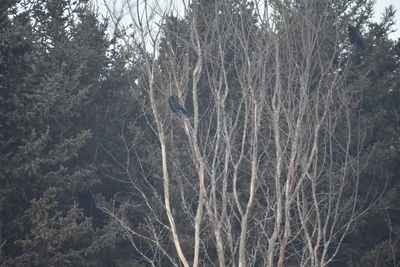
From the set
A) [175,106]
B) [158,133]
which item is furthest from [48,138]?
[175,106]

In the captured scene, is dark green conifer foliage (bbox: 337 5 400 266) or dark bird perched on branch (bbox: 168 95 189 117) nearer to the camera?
dark bird perched on branch (bbox: 168 95 189 117)

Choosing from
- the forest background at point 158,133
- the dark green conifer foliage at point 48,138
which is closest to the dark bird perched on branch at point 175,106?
the forest background at point 158,133

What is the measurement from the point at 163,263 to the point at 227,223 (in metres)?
5.98

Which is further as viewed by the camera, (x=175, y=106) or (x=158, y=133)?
(x=158, y=133)

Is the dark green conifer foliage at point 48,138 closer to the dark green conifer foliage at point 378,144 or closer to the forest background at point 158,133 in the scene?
the forest background at point 158,133

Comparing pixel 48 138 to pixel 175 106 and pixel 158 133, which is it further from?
pixel 175 106

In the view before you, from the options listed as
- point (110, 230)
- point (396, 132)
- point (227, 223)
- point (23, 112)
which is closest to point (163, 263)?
point (110, 230)

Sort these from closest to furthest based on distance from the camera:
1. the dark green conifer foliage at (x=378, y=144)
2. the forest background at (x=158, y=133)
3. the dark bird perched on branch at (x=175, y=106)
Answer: the dark bird perched on branch at (x=175, y=106) < the forest background at (x=158, y=133) < the dark green conifer foliage at (x=378, y=144)

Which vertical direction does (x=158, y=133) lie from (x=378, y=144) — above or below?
above

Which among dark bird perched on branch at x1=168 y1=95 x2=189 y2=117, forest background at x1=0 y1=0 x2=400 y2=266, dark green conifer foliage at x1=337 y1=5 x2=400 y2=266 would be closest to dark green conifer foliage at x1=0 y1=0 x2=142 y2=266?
forest background at x1=0 y1=0 x2=400 y2=266

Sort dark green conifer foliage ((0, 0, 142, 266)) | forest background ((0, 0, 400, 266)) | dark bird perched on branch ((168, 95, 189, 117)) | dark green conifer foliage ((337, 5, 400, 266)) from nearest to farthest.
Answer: dark bird perched on branch ((168, 95, 189, 117)), forest background ((0, 0, 400, 266)), dark green conifer foliage ((0, 0, 142, 266)), dark green conifer foliage ((337, 5, 400, 266))

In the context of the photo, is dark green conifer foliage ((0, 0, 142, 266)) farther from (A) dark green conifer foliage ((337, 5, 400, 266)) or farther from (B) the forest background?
(A) dark green conifer foliage ((337, 5, 400, 266))

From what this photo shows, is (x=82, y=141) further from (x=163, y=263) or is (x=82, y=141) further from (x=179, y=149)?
(x=163, y=263)

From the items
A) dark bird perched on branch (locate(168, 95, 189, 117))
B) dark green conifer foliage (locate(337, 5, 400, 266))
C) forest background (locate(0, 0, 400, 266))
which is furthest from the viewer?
dark green conifer foliage (locate(337, 5, 400, 266))
